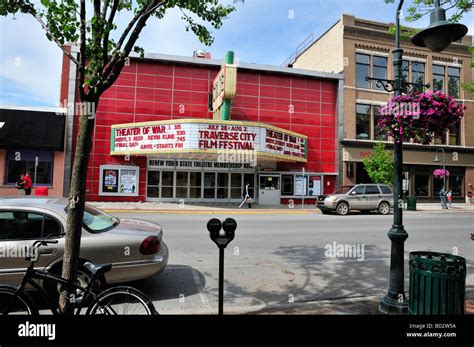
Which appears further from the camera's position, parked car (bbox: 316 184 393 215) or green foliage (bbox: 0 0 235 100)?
parked car (bbox: 316 184 393 215)

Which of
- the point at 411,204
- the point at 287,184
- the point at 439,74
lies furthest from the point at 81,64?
the point at 439,74

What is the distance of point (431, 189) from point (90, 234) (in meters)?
27.8

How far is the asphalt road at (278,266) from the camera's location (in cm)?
483

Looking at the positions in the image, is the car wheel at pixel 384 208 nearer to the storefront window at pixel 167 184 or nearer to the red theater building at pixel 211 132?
the red theater building at pixel 211 132

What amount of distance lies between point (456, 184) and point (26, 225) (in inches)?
1202

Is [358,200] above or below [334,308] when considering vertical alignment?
above

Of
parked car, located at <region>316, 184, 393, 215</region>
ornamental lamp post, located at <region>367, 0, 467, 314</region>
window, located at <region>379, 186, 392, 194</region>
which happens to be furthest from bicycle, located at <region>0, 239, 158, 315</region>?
window, located at <region>379, 186, 392, 194</region>

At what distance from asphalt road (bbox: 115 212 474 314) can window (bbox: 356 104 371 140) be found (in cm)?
1381

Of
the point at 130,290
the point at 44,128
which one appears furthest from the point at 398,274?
the point at 44,128

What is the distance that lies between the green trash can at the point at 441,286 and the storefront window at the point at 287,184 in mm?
19131

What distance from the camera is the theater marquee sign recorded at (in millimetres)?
17516
